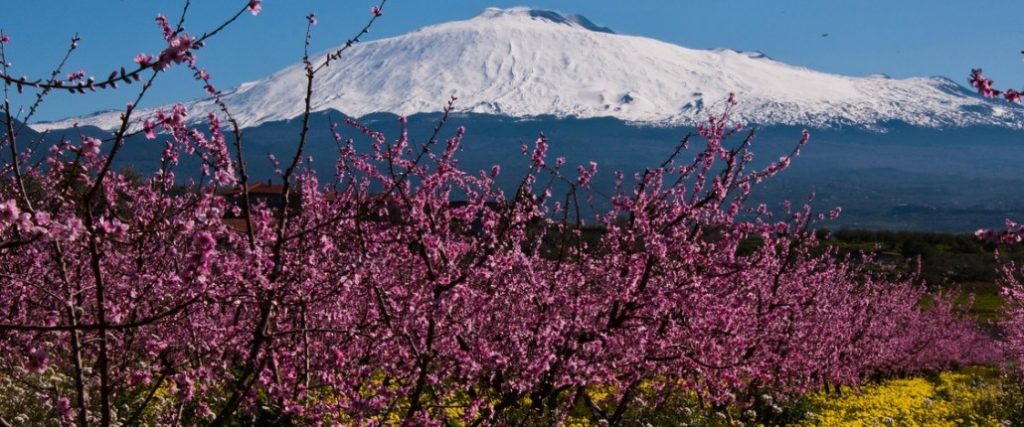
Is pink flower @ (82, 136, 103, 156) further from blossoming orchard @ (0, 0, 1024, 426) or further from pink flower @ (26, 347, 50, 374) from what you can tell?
pink flower @ (26, 347, 50, 374)

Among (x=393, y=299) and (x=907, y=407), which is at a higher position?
(x=393, y=299)

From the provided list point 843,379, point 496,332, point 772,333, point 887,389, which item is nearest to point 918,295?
point 887,389

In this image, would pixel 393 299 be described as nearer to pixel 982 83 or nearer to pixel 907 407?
pixel 982 83

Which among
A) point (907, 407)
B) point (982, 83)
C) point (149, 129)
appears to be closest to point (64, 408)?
point (149, 129)

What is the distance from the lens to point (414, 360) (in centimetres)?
622

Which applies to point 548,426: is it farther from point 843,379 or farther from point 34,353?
point 843,379

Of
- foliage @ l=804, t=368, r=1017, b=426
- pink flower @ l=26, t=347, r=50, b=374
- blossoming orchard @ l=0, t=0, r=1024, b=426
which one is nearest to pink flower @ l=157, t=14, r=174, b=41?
blossoming orchard @ l=0, t=0, r=1024, b=426

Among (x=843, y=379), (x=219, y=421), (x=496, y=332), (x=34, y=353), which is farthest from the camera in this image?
(x=843, y=379)

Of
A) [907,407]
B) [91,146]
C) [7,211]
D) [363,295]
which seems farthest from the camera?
[907,407]

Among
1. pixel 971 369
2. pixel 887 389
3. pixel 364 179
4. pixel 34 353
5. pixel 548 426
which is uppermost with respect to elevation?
pixel 364 179

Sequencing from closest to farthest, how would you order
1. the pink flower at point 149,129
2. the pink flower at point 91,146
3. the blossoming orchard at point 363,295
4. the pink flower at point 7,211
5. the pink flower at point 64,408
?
the pink flower at point 7,211
the pink flower at point 91,146
the pink flower at point 149,129
the pink flower at point 64,408
the blossoming orchard at point 363,295

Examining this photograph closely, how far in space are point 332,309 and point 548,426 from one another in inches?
90.7

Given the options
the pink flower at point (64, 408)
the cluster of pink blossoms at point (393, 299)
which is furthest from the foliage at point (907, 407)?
the pink flower at point (64, 408)

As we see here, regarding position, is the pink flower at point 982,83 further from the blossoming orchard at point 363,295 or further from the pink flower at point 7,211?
the pink flower at point 7,211
